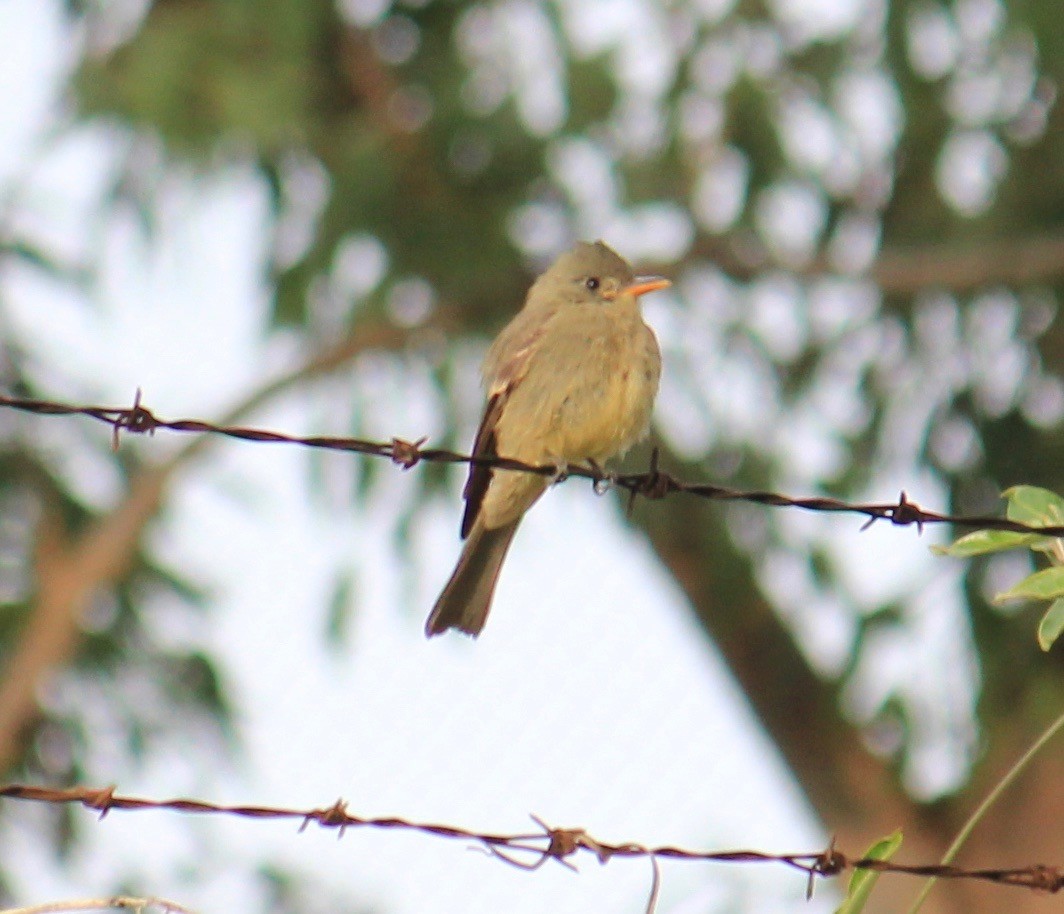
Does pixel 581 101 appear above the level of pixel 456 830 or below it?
above

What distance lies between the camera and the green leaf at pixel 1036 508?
3.87 meters

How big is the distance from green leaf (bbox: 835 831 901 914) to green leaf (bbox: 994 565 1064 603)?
48 centimetres

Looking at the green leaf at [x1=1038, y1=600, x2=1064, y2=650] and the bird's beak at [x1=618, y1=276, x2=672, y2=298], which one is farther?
the bird's beak at [x1=618, y1=276, x2=672, y2=298]

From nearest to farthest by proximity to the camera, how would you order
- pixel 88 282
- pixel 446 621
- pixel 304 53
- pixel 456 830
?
1. pixel 456 830
2. pixel 446 621
3. pixel 304 53
4. pixel 88 282

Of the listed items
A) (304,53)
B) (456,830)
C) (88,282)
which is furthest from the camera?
(88,282)

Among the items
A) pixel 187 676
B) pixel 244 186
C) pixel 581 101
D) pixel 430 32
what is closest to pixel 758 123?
pixel 581 101

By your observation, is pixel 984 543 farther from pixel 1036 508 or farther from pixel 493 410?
pixel 493 410

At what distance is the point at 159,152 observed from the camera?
33.2 ft

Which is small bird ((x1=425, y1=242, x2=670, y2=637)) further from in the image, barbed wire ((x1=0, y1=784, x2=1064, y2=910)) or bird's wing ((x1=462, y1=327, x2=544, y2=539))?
barbed wire ((x1=0, y1=784, x2=1064, y2=910))

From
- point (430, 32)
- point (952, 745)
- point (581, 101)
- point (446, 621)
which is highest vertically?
point (430, 32)

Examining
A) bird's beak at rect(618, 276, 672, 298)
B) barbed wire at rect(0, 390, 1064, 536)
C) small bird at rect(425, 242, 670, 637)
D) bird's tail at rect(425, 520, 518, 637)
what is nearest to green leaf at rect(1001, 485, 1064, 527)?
barbed wire at rect(0, 390, 1064, 536)

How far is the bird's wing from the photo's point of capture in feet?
20.5

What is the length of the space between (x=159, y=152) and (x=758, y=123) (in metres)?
2.94

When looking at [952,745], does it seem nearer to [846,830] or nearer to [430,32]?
[846,830]
